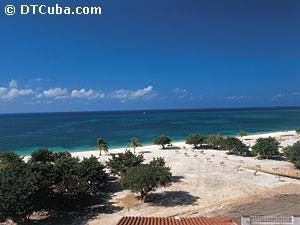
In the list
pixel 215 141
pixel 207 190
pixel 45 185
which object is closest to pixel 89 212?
pixel 45 185

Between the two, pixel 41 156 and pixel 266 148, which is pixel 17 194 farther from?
pixel 266 148

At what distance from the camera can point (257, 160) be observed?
5688 centimetres

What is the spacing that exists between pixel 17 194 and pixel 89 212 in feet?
23.8

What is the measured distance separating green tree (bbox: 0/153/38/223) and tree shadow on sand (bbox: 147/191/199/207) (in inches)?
461

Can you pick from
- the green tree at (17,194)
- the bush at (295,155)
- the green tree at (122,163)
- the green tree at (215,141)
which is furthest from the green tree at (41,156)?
the bush at (295,155)

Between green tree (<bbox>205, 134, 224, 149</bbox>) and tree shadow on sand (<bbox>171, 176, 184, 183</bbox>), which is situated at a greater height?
green tree (<bbox>205, 134, 224, 149</bbox>)

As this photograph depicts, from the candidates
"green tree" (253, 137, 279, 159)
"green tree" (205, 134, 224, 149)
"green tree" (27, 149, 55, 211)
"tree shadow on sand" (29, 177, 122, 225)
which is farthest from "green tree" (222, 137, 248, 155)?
"green tree" (27, 149, 55, 211)

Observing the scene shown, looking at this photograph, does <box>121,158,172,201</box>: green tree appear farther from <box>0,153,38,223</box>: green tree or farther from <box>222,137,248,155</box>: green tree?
<box>222,137,248,155</box>: green tree

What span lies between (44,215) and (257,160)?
119ft

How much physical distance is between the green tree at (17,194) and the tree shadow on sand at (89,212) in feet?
7.74

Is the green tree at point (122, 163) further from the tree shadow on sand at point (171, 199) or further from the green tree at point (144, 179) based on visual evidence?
the green tree at point (144, 179)

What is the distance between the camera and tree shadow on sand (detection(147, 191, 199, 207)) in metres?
35.0

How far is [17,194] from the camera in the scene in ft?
91.9

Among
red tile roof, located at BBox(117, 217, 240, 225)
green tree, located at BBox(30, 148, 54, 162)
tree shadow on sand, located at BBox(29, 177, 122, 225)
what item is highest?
green tree, located at BBox(30, 148, 54, 162)
